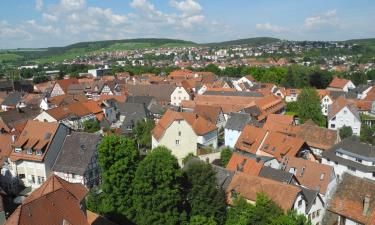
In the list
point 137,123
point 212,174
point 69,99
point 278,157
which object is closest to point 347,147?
point 278,157

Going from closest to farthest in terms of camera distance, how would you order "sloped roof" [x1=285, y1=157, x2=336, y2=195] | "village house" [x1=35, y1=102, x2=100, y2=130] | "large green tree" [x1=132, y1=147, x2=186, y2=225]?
1. "large green tree" [x1=132, y1=147, x2=186, y2=225]
2. "sloped roof" [x1=285, y1=157, x2=336, y2=195]
3. "village house" [x1=35, y1=102, x2=100, y2=130]

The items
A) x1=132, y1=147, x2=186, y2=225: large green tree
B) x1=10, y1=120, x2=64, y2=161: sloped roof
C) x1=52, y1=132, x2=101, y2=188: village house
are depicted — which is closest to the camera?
x1=132, y1=147, x2=186, y2=225: large green tree

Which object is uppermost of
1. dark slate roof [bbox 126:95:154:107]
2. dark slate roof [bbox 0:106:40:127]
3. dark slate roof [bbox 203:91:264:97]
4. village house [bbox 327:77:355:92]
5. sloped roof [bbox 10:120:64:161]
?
sloped roof [bbox 10:120:64:161]

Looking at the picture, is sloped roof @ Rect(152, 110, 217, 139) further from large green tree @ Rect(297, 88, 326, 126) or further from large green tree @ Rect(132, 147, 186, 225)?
large green tree @ Rect(297, 88, 326, 126)

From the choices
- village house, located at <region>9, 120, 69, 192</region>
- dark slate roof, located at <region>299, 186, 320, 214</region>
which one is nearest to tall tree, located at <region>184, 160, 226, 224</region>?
dark slate roof, located at <region>299, 186, 320, 214</region>

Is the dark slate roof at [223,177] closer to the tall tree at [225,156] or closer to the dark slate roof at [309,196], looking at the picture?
the dark slate roof at [309,196]

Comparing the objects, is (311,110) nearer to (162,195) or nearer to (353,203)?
(353,203)

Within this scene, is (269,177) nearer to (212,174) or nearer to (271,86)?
(212,174)
